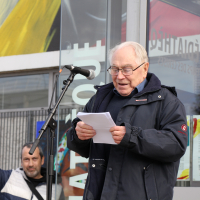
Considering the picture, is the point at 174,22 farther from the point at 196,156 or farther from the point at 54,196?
the point at 54,196

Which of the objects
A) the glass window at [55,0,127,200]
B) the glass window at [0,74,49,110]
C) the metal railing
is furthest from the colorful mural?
the glass window at [55,0,127,200]

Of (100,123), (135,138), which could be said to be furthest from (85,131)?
(135,138)

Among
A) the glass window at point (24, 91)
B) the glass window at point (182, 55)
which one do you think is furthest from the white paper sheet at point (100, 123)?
the glass window at point (24, 91)

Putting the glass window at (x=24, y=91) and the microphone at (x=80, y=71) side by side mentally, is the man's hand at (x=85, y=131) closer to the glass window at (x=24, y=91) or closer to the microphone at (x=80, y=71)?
the microphone at (x=80, y=71)

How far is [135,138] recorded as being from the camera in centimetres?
163

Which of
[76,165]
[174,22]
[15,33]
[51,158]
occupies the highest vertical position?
[15,33]

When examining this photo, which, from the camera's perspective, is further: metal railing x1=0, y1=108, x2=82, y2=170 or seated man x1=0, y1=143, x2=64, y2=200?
metal railing x1=0, y1=108, x2=82, y2=170

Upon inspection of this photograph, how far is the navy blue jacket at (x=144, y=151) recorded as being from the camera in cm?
165

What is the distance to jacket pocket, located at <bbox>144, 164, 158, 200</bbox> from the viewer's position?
65.4 inches

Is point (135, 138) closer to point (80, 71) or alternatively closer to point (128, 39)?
point (80, 71)

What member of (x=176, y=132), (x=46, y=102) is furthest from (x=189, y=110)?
(x=46, y=102)

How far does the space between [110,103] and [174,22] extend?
2045mm

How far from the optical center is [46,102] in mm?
6688

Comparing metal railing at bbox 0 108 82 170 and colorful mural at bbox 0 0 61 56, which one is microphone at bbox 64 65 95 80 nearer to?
metal railing at bbox 0 108 82 170
